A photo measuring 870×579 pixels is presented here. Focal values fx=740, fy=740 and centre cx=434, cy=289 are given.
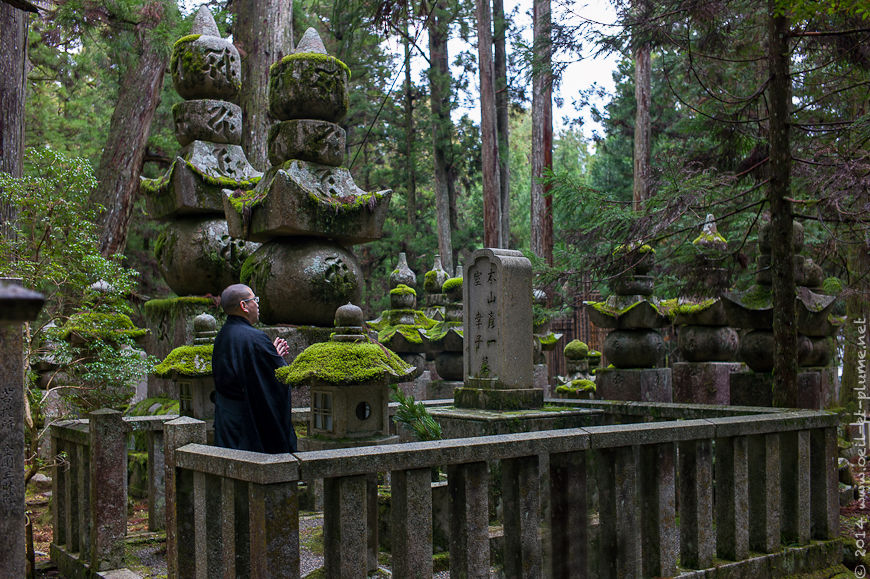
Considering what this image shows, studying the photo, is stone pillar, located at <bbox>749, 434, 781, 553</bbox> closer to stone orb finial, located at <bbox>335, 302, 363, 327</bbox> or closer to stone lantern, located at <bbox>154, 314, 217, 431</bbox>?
stone orb finial, located at <bbox>335, 302, 363, 327</bbox>

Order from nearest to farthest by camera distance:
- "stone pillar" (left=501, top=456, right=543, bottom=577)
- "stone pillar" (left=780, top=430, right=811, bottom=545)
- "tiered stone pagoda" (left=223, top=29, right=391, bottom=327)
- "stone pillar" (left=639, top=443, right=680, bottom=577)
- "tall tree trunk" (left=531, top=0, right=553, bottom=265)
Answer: "stone pillar" (left=501, top=456, right=543, bottom=577) < "stone pillar" (left=639, top=443, right=680, bottom=577) < "stone pillar" (left=780, top=430, right=811, bottom=545) < "tiered stone pagoda" (left=223, top=29, right=391, bottom=327) < "tall tree trunk" (left=531, top=0, right=553, bottom=265)

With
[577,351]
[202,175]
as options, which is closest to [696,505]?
[202,175]

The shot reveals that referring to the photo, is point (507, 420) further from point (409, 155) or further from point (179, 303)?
point (409, 155)

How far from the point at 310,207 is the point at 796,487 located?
15.7 feet

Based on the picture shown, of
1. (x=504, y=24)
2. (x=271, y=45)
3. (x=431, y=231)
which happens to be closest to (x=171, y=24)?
(x=271, y=45)

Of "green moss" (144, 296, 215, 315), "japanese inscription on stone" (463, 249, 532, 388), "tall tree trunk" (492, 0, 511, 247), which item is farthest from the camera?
"tall tree trunk" (492, 0, 511, 247)

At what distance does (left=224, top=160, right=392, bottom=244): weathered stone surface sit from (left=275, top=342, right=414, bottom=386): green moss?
2.39 m

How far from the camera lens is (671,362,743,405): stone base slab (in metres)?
9.02

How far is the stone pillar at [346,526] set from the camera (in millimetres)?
3408

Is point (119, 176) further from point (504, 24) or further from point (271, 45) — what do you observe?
point (504, 24)

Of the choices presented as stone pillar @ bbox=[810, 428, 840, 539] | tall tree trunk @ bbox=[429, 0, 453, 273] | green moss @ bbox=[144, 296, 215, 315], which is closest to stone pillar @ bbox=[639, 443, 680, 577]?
stone pillar @ bbox=[810, 428, 840, 539]

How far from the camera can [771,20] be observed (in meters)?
7.03

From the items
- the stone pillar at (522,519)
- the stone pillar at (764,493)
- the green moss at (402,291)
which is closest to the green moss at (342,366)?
the stone pillar at (522,519)

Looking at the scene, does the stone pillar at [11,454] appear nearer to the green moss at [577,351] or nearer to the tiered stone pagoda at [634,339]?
the tiered stone pagoda at [634,339]
